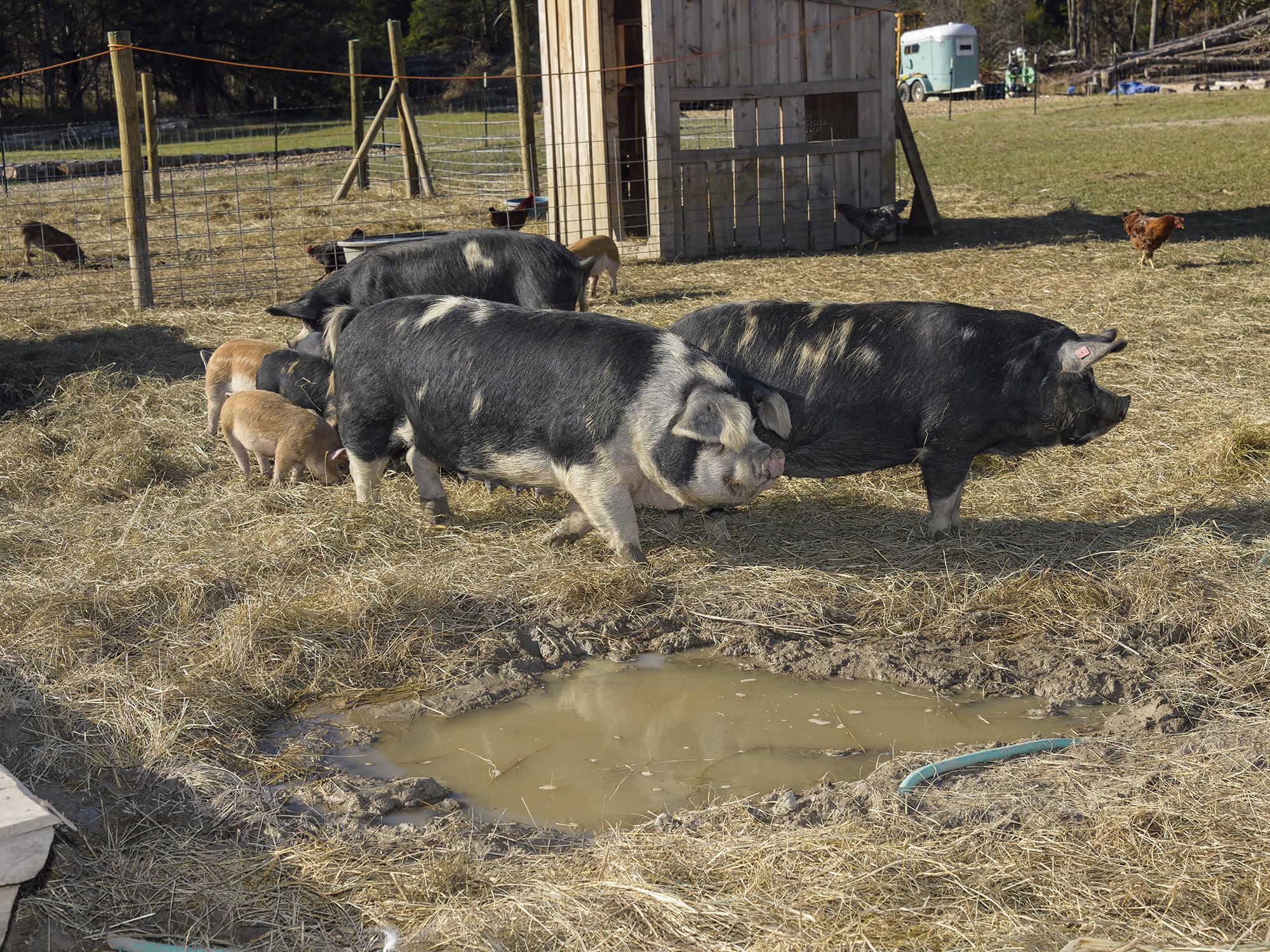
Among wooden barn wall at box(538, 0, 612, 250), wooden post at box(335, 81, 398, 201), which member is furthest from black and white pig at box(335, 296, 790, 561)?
wooden post at box(335, 81, 398, 201)

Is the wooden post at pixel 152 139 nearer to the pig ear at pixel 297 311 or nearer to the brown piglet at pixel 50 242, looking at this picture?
the brown piglet at pixel 50 242

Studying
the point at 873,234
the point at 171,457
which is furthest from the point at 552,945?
the point at 873,234

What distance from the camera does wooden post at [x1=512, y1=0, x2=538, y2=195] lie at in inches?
506

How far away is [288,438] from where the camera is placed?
19.2 ft

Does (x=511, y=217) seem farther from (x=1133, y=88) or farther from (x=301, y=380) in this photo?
(x=1133, y=88)

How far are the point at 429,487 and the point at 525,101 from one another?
877cm

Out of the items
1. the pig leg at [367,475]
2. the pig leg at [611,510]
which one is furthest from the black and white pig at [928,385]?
the pig leg at [367,475]

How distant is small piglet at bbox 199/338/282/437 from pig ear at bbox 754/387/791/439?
3123 millimetres

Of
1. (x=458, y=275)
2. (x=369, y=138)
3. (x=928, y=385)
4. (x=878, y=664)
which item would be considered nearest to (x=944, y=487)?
(x=928, y=385)

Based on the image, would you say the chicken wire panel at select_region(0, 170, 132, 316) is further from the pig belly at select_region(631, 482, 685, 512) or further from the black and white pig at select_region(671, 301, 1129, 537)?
the black and white pig at select_region(671, 301, 1129, 537)

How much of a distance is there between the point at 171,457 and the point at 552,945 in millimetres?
4328

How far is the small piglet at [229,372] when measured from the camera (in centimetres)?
671

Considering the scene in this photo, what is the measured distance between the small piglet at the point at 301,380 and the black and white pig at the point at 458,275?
565mm

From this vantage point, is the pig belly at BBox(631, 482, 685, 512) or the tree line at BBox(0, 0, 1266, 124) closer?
the pig belly at BBox(631, 482, 685, 512)
